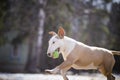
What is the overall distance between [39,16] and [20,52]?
43.1ft

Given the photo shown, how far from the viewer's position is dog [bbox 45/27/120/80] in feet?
29.5

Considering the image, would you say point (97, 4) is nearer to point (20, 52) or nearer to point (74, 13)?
point (74, 13)

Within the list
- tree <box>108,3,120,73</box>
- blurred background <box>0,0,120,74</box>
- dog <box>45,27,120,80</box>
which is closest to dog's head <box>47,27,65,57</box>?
dog <box>45,27,120,80</box>

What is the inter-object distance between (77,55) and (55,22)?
68.2 feet

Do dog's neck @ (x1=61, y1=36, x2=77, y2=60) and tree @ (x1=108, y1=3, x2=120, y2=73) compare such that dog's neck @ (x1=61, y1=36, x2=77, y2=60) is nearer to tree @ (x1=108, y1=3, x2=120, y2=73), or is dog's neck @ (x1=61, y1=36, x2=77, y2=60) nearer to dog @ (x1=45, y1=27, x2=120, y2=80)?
dog @ (x1=45, y1=27, x2=120, y2=80)

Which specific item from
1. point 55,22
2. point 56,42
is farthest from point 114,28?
point 56,42

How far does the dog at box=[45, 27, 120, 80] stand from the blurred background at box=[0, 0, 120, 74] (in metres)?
18.3

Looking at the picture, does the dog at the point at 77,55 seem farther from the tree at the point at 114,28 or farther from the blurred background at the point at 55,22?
the tree at the point at 114,28

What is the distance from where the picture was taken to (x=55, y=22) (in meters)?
29.9

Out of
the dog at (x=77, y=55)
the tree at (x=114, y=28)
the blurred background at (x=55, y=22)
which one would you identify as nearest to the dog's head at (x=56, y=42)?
the dog at (x=77, y=55)

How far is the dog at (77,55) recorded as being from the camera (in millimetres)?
8981

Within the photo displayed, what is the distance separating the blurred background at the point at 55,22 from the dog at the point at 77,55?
721 inches

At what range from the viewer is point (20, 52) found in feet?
138

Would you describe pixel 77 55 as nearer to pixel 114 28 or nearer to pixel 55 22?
pixel 55 22
